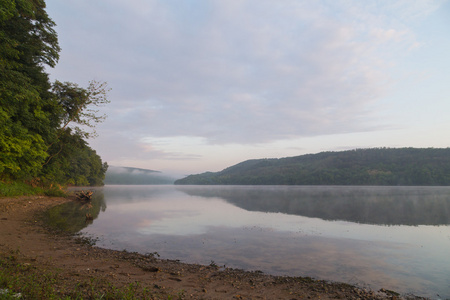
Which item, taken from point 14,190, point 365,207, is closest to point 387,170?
point 365,207

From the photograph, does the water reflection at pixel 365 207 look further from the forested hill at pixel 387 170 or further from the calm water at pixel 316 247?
the forested hill at pixel 387 170

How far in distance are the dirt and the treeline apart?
1499cm

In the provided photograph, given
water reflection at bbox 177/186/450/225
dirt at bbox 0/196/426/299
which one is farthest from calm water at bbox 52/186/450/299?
water reflection at bbox 177/186/450/225

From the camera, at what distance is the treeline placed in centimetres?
2125

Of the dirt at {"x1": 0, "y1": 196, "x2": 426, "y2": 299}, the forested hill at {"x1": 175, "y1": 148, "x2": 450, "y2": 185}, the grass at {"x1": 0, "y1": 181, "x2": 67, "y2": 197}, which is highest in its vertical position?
the forested hill at {"x1": 175, "y1": 148, "x2": 450, "y2": 185}

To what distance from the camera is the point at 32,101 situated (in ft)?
80.9

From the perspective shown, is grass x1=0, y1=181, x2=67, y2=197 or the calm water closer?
the calm water

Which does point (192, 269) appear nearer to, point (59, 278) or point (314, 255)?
point (59, 278)

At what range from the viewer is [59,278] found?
6766 millimetres

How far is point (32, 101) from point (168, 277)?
83.0 ft

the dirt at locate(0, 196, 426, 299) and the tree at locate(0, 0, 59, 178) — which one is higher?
the tree at locate(0, 0, 59, 178)

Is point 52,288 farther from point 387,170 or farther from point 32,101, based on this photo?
point 387,170

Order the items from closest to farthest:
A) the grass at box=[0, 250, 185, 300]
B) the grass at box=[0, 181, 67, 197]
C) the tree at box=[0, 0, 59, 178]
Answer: the grass at box=[0, 250, 185, 300]
the tree at box=[0, 0, 59, 178]
the grass at box=[0, 181, 67, 197]

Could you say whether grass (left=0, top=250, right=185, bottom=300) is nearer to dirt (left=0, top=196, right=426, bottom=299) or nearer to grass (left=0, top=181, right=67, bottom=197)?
dirt (left=0, top=196, right=426, bottom=299)
